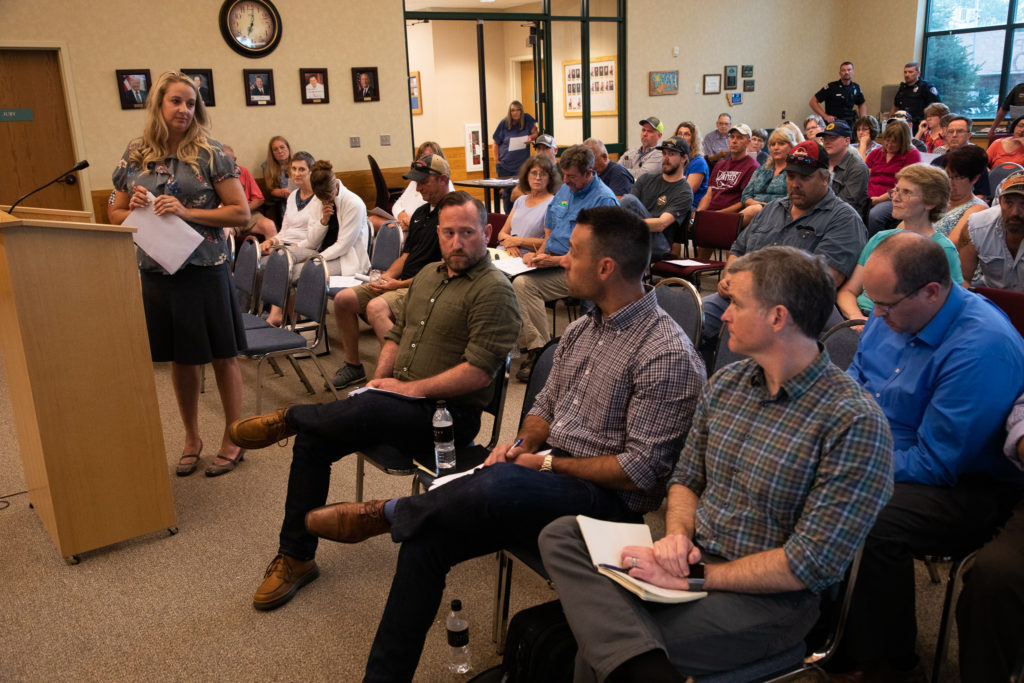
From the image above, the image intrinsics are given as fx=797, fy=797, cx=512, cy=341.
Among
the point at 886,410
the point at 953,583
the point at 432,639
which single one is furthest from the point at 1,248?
the point at 953,583

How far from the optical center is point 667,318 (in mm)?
2100

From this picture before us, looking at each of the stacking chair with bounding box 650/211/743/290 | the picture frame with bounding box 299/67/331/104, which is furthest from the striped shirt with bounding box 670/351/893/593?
the picture frame with bounding box 299/67/331/104

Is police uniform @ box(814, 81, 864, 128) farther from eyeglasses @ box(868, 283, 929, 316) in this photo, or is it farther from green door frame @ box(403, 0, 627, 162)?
eyeglasses @ box(868, 283, 929, 316)

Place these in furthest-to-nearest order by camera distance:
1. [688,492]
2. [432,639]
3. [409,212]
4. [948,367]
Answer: [409,212]
[432,639]
[948,367]
[688,492]

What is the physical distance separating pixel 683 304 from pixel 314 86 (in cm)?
702

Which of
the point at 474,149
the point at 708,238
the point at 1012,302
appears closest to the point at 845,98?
the point at 474,149

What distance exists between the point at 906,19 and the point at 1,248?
1343cm

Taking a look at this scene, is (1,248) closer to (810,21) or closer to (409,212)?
(409,212)

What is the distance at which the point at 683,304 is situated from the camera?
2992 millimetres

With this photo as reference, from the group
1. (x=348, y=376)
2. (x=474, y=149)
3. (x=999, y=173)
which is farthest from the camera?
(x=474, y=149)

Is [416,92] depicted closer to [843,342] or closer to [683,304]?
[683,304]

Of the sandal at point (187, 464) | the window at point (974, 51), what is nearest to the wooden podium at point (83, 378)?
the sandal at point (187, 464)

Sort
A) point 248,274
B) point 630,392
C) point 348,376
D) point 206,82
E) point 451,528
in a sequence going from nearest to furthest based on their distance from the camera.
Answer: point 451,528
point 630,392
point 348,376
point 248,274
point 206,82

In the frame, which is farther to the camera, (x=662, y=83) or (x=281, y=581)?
(x=662, y=83)
